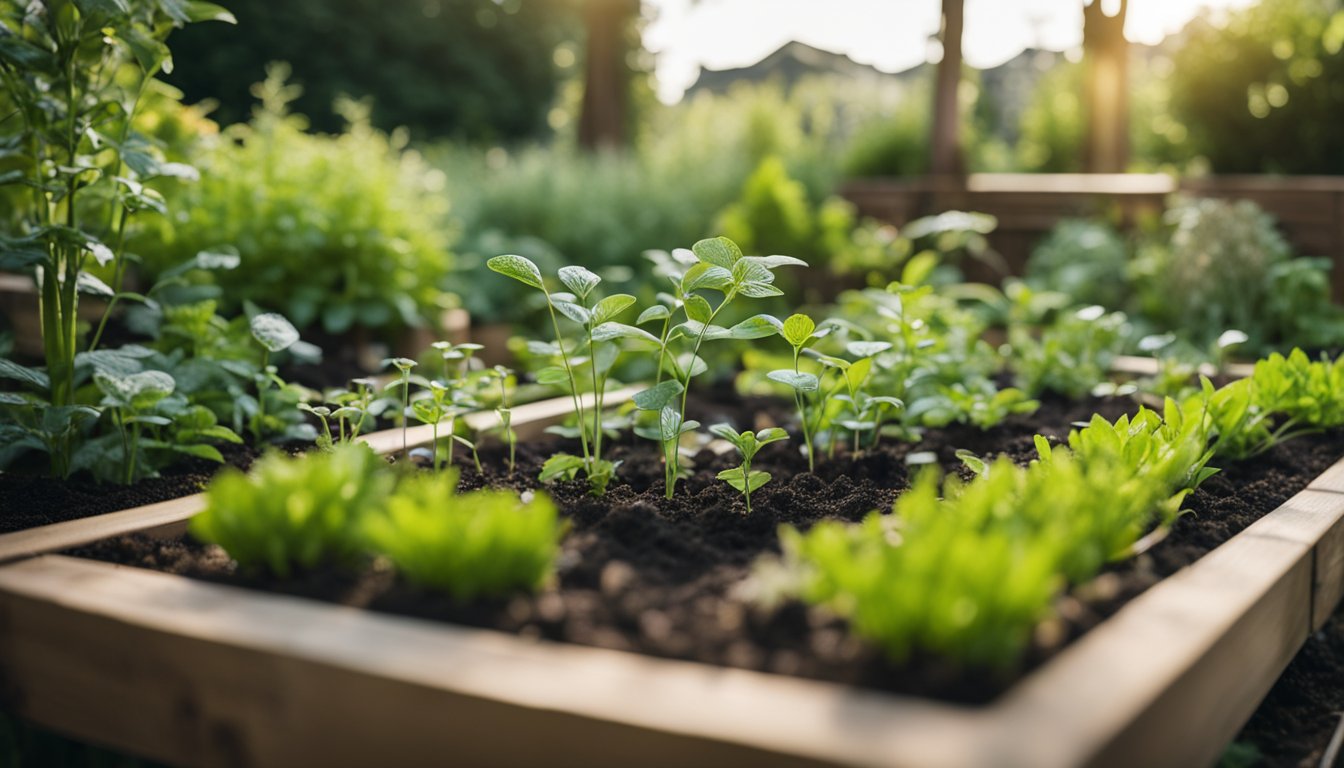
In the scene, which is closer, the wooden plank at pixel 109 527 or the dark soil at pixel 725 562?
the dark soil at pixel 725 562

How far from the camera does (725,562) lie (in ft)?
5.66

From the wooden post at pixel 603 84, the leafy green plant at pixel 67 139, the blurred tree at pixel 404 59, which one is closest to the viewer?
the leafy green plant at pixel 67 139

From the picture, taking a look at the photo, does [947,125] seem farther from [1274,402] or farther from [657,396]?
[657,396]

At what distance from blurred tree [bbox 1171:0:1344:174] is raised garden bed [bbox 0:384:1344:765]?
740cm

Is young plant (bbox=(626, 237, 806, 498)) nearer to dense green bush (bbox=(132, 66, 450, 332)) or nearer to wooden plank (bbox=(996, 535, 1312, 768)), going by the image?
wooden plank (bbox=(996, 535, 1312, 768))

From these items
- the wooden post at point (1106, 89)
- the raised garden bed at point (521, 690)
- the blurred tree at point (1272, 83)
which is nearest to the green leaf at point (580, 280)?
the raised garden bed at point (521, 690)

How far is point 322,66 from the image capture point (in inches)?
736

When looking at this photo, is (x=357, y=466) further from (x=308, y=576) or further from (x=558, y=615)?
(x=558, y=615)

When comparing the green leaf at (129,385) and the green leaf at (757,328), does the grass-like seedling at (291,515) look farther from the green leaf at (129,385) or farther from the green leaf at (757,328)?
the green leaf at (757,328)

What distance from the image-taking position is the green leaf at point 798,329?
1.99 meters

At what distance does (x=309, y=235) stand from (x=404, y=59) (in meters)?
18.5

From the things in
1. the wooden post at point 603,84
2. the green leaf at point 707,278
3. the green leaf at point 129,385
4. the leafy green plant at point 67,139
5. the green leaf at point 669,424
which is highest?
the wooden post at point 603,84

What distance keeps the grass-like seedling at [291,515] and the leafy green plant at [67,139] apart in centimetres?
72

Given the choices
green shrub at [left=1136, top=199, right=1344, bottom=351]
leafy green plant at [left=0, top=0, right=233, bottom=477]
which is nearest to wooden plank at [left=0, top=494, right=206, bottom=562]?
leafy green plant at [left=0, top=0, right=233, bottom=477]
